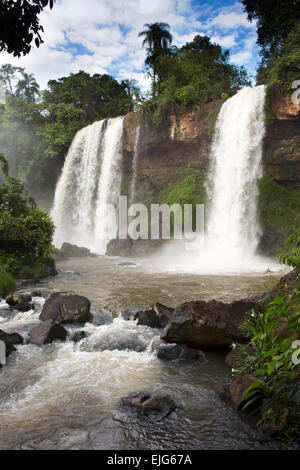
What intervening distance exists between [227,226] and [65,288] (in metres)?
10.9

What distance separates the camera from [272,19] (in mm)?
18578

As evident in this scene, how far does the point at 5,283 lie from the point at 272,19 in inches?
808

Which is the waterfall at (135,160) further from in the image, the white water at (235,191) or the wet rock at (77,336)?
the wet rock at (77,336)

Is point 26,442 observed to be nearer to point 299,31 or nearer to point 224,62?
point 299,31

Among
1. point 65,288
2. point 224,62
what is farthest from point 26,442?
point 224,62

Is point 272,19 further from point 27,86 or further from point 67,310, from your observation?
point 27,86

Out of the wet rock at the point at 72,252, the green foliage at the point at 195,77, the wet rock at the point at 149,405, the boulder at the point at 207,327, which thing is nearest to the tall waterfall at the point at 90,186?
the wet rock at the point at 72,252

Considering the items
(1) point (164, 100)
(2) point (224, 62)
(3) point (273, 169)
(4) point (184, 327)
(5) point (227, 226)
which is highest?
(2) point (224, 62)

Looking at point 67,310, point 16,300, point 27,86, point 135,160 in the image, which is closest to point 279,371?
point 67,310

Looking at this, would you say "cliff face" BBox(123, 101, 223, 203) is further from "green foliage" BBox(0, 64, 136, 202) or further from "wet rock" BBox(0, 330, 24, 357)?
"wet rock" BBox(0, 330, 24, 357)

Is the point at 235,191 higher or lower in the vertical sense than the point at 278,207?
higher

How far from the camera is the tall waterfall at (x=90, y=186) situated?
990 inches

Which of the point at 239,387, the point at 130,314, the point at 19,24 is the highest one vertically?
the point at 19,24

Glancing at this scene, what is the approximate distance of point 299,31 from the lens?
53.6 ft
